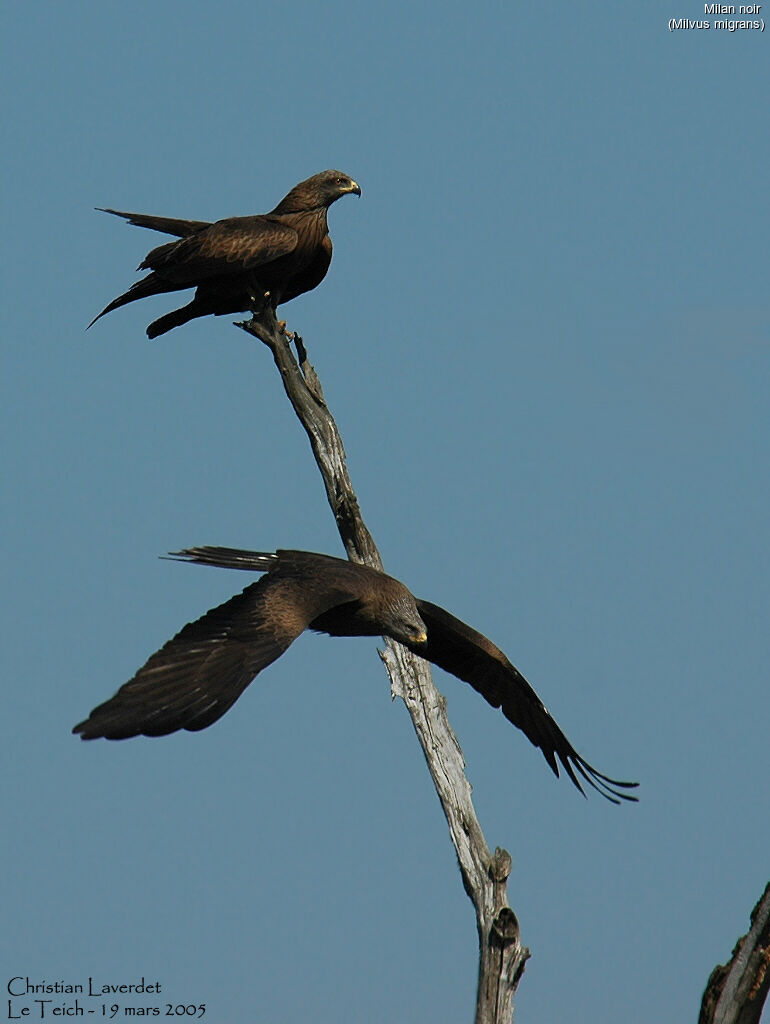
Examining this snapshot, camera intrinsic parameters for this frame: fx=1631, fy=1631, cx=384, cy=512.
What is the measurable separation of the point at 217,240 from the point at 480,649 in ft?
12.6

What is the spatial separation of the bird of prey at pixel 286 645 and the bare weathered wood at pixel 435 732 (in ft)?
1.03

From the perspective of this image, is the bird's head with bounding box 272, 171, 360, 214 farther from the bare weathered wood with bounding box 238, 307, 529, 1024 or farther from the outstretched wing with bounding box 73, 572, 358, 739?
the outstretched wing with bounding box 73, 572, 358, 739

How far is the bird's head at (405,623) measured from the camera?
31.1 ft

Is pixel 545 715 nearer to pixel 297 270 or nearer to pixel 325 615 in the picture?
pixel 325 615

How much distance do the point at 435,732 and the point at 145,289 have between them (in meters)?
4.11

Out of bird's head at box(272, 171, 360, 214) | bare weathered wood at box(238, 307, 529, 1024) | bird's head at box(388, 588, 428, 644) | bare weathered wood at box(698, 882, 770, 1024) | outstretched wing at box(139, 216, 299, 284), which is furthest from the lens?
bird's head at box(272, 171, 360, 214)

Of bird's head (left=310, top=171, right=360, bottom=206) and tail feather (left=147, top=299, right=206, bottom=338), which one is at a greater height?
bird's head (left=310, top=171, right=360, bottom=206)

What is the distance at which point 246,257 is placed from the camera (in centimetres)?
1186

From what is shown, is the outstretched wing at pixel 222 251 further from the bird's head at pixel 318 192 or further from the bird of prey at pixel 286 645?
the bird of prey at pixel 286 645

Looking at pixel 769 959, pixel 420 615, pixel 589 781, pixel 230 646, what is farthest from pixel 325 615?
pixel 769 959

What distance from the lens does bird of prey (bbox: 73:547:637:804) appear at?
25.5 ft

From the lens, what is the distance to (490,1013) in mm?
8359

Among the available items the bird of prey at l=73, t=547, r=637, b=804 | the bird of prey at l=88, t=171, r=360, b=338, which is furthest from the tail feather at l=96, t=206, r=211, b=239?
the bird of prey at l=73, t=547, r=637, b=804

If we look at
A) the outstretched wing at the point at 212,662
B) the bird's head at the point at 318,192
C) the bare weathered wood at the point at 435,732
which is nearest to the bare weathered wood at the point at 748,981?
the bare weathered wood at the point at 435,732
